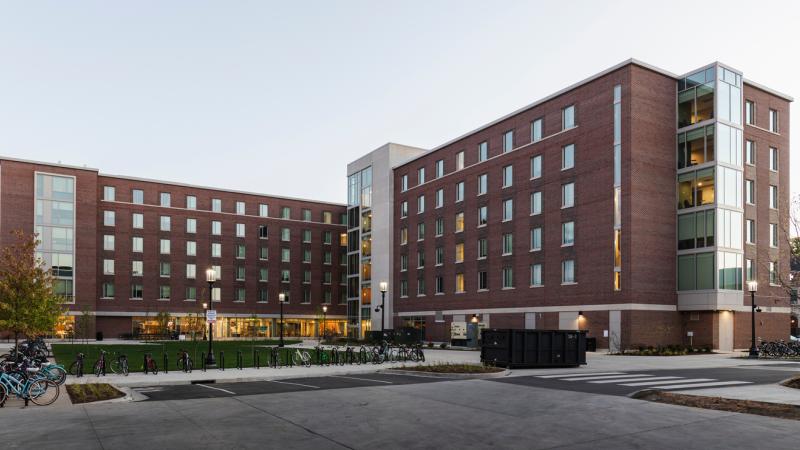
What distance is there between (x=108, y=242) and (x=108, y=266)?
3.01m

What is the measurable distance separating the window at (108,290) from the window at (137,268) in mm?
3033

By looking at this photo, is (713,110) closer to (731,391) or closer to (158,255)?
(731,391)

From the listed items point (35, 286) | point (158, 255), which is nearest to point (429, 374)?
point (35, 286)

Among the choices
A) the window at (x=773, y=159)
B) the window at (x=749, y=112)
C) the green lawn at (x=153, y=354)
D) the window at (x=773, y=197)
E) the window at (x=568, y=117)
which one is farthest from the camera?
the window at (x=773, y=159)

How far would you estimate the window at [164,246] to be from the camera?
85688mm

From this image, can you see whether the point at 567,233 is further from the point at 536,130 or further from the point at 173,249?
the point at 173,249

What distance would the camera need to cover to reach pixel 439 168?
230 feet

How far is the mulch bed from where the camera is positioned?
→ 1469cm

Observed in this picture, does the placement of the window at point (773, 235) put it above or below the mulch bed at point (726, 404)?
above

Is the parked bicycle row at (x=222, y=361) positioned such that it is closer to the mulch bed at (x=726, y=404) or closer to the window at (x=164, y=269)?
the mulch bed at (x=726, y=404)

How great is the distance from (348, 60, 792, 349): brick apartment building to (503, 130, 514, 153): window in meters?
0.12

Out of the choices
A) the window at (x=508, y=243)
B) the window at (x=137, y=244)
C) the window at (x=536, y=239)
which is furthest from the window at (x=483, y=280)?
the window at (x=137, y=244)

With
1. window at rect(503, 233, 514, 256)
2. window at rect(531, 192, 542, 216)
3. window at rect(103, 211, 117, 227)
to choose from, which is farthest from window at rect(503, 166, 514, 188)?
window at rect(103, 211, 117, 227)

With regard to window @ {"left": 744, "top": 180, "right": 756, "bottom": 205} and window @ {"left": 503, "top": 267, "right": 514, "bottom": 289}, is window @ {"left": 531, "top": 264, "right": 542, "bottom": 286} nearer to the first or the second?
window @ {"left": 503, "top": 267, "right": 514, "bottom": 289}
